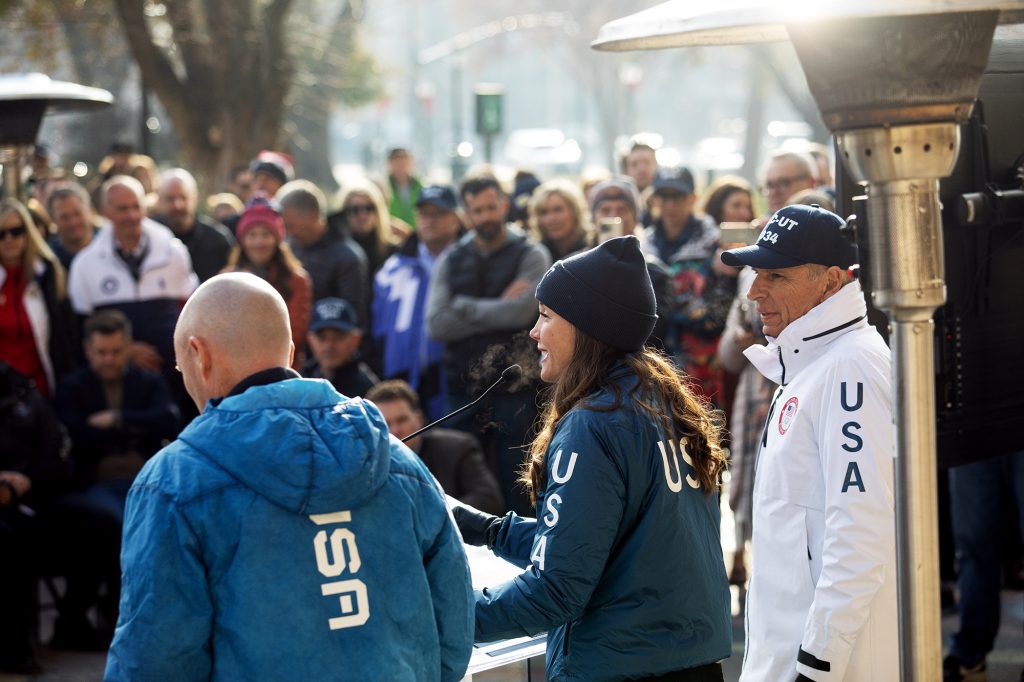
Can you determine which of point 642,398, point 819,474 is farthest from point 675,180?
point 642,398

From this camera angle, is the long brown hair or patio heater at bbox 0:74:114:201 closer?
the long brown hair

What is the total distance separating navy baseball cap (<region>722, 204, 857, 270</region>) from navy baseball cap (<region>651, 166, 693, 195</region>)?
4557mm

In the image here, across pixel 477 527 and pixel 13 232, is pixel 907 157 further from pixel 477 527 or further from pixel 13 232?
pixel 13 232

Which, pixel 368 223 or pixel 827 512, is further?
pixel 368 223

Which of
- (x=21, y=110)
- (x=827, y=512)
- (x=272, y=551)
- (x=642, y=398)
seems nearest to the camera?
(x=272, y=551)

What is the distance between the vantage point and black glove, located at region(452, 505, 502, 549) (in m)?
3.72

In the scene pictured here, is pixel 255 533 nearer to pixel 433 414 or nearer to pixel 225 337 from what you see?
pixel 225 337

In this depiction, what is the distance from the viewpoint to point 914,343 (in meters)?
2.58

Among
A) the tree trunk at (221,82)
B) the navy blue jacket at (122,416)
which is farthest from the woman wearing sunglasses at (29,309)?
the tree trunk at (221,82)

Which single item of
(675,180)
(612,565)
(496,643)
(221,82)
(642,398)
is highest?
(221,82)

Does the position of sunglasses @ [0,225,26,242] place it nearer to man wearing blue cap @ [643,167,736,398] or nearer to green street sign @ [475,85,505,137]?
man wearing blue cap @ [643,167,736,398]

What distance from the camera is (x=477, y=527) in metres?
3.74

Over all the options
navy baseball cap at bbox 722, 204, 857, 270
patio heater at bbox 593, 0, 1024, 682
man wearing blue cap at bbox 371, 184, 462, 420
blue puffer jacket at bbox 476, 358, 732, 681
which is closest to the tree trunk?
man wearing blue cap at bbox 371, 184, 462, 420

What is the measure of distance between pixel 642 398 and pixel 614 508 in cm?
28
